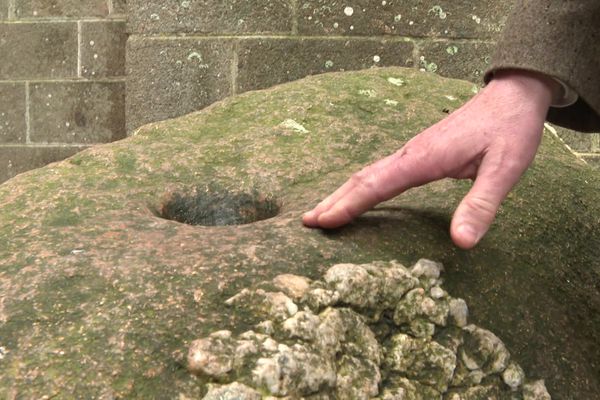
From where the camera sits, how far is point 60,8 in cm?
356

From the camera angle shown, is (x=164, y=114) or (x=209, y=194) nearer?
(x=209, y=194)

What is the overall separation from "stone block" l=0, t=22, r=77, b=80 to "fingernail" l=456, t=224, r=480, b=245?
9.85 feet

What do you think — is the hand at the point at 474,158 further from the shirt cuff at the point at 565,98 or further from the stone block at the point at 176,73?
the stone block at the point at 176,73

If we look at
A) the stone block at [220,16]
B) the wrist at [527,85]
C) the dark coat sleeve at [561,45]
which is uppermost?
the dark coat sleeve at [561,45]

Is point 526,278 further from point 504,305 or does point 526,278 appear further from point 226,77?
point 226,77

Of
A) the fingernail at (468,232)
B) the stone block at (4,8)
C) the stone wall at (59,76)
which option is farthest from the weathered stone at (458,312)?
the stone block at (4,8)

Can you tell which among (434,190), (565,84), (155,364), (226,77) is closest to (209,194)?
(434,190)

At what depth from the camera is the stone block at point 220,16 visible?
9.57ft

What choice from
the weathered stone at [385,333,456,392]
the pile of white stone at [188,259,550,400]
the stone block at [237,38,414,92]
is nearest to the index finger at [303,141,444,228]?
the pile of white stone at [188,259,550,400]

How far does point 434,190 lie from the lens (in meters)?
1.32

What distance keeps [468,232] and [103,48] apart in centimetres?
292

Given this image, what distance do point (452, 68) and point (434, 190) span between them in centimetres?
176

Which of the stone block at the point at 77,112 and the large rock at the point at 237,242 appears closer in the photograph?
the large rock at the point at 237,242

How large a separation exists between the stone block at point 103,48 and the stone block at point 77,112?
0.07m
